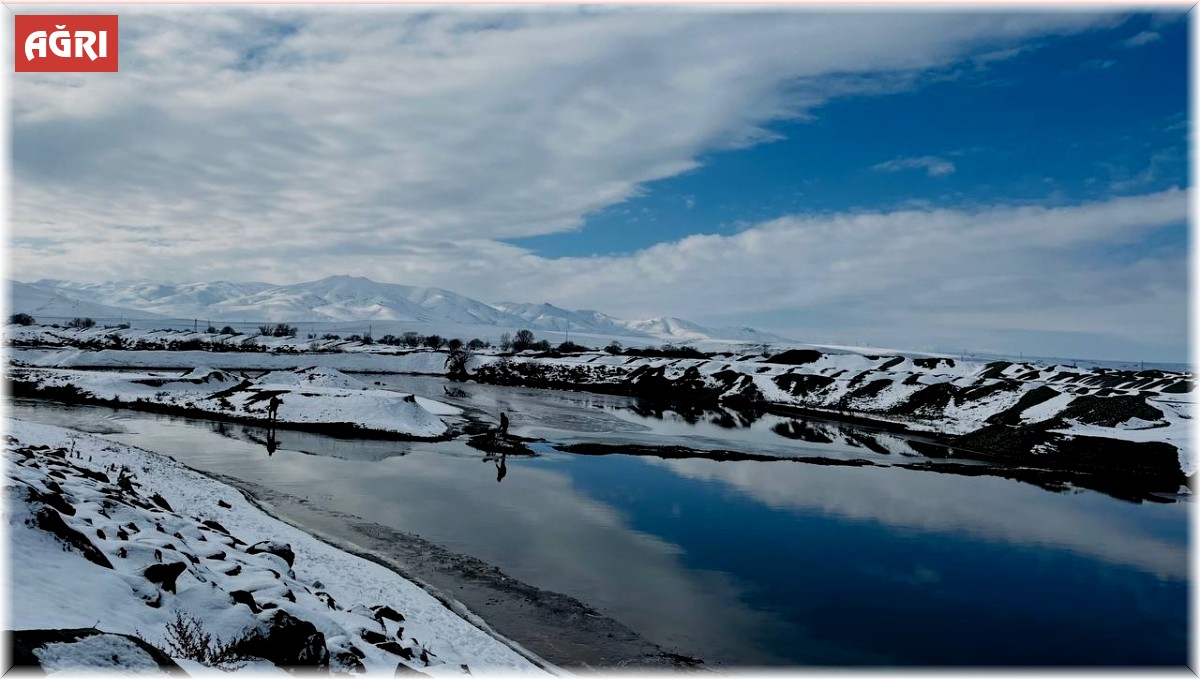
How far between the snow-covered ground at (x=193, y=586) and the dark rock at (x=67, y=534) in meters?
0.02

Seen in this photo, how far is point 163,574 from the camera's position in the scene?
11.5 metres

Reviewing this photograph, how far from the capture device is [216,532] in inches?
696

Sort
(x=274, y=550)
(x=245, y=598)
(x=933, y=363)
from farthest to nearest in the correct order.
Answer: (x=933, y=363) → (x=274, y=550) → (x=245, y=598)

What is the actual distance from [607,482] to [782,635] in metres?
18.4

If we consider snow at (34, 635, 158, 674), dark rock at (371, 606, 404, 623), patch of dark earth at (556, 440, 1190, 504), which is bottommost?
patch of dark earth at (556, 440, 1190, 504)

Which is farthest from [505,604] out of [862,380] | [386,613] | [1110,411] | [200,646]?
[862,380]

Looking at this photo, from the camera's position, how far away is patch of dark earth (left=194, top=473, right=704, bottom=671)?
50.1 ft

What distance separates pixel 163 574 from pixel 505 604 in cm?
837

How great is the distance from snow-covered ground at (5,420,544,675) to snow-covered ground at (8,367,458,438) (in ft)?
99.9

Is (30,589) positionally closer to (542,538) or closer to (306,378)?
(542,538)

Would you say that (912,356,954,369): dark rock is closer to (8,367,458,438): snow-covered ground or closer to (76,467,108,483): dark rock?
(8,367,458,438): snow-covered ground

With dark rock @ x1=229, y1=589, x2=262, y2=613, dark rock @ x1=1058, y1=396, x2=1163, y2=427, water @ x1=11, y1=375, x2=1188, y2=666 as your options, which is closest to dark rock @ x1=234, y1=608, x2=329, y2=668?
dark rock @ x1=229, y1=589, x2=262, y2=613

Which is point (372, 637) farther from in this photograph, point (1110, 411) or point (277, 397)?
point (1110, 411)

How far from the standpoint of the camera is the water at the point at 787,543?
57.1 ft
